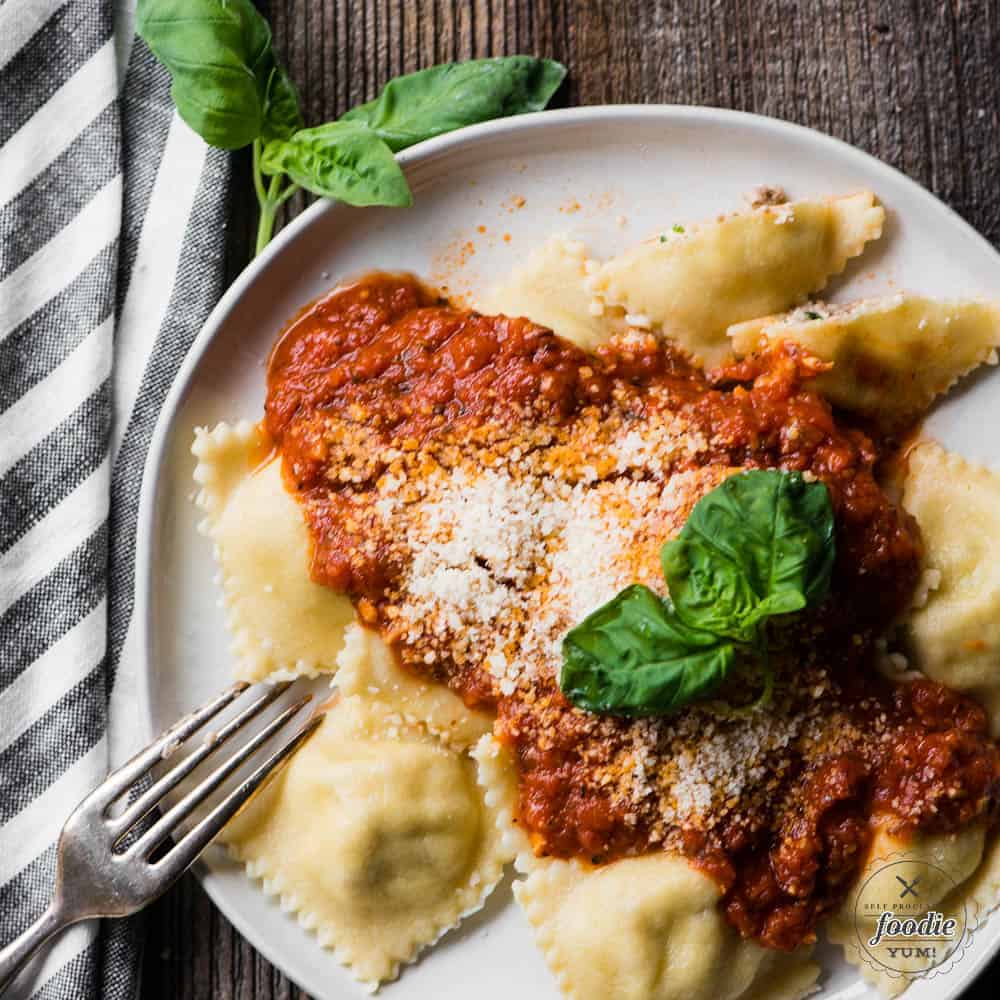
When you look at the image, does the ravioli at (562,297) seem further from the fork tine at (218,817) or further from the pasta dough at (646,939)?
the pasta dough at (646,939)

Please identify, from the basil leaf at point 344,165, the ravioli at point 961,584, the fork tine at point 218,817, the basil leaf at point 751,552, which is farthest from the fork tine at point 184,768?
the ravioli at point 961,584

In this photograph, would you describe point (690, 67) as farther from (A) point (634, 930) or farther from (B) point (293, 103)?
(A) point (634, 930)

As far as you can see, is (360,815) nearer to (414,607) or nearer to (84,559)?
(414,607)

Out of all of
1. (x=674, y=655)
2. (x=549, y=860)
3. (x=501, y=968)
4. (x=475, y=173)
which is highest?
(x=475, y=173)

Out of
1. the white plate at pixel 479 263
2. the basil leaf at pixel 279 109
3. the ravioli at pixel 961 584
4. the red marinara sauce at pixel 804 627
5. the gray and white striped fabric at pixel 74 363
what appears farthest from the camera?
the gray and white striped fabric at pixel 74 363

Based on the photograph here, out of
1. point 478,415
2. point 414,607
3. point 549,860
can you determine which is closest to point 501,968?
point 549,860

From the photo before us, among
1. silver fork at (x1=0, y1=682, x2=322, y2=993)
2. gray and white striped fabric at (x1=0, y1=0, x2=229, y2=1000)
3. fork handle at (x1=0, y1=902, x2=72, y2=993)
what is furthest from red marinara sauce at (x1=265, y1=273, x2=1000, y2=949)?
fork handle at (x1=0, y1=902, x2=72, y2=993)
